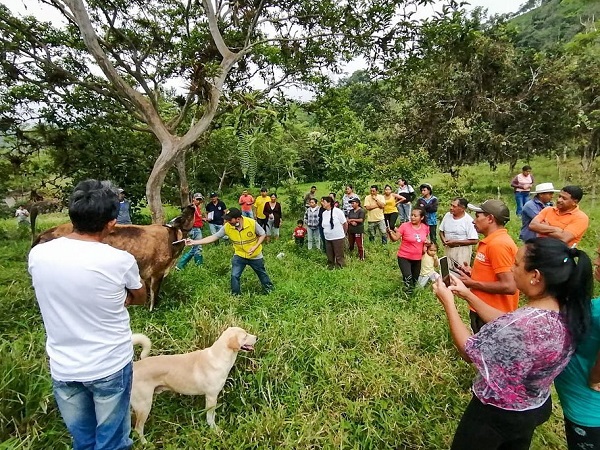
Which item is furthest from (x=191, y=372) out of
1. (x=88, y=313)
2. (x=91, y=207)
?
(x=91, y=207)

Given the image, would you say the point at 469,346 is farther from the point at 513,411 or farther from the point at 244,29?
the point at 244,29

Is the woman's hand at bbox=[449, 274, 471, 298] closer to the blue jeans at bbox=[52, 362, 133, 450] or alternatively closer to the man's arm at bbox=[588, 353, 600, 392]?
the man's arm at bbox=[588, 353, 600, 392]

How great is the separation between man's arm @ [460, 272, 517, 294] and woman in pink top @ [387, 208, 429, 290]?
2498 mm

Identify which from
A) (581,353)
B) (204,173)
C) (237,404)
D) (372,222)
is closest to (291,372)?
(237,404)

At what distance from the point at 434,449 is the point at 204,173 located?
531 inches

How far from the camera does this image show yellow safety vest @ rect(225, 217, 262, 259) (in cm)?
571

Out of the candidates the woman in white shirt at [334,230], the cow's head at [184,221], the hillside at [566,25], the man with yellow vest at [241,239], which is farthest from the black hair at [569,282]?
the hillside at [566,25]

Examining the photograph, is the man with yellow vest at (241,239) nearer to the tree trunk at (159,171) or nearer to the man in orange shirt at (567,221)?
the tree trunk at (159,171)

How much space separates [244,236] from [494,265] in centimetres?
354

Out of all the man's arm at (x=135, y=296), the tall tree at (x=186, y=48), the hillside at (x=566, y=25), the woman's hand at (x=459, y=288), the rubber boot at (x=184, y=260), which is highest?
the hillside at (x=566, y=25)

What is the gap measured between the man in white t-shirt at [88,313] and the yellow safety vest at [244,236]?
11.7 feet

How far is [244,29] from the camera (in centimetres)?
831

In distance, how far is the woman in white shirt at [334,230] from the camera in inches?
292

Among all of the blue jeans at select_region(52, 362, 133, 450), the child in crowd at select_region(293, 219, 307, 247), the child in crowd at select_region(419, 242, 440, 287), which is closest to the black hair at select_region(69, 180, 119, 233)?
the blue jeans at select_region(52, 362, 133, 450)
